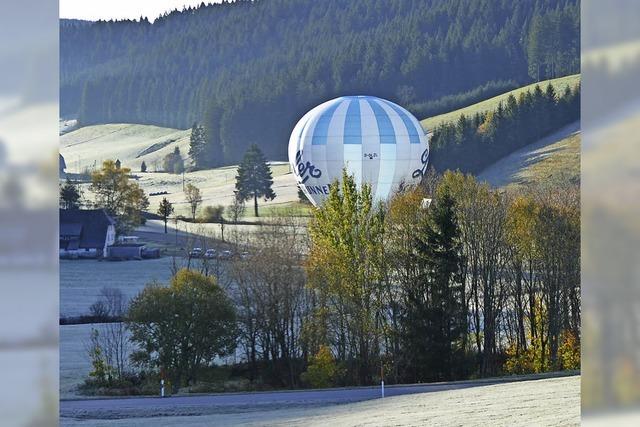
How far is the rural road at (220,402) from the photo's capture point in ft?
55.2

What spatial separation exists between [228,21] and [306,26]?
210 inches

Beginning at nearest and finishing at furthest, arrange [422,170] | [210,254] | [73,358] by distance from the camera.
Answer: [73,358] < [210,254] < [422,170]

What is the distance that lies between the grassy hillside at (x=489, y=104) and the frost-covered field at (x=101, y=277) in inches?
981

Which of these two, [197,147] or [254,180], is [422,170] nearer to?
[254,180]

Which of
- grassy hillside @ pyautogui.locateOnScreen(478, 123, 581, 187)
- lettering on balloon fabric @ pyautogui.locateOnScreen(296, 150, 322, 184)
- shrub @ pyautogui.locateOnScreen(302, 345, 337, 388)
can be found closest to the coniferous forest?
grassy hillside @ pyautogui.locateOnScreen(478, 123, 581, 187)

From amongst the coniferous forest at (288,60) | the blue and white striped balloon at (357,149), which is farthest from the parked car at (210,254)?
the coniferous forest at (288,60)

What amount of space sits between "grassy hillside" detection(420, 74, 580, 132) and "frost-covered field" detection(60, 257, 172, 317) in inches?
981

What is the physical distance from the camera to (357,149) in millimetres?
37125

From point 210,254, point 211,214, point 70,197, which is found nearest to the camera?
point 210,254

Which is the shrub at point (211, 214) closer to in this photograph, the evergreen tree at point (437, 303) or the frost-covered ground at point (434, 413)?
the evergreen tree at point (437, 303)

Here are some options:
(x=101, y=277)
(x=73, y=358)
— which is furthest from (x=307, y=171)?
(x=73, y=358)

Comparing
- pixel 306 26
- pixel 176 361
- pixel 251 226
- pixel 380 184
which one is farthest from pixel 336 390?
pixel 306 26

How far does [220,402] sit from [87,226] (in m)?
30.2
